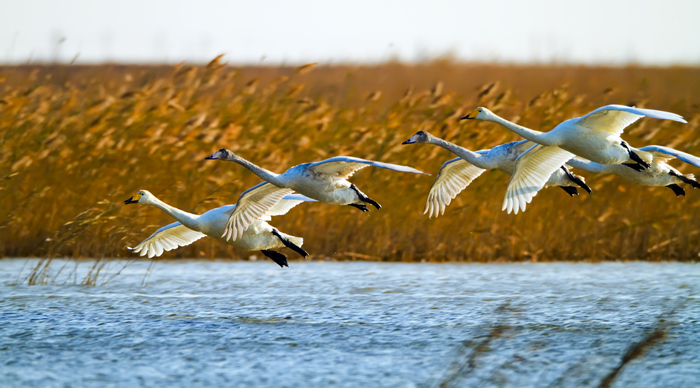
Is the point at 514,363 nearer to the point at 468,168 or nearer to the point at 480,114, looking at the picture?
the point at 480,114

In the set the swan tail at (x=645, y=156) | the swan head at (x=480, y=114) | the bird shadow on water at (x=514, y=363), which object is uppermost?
the swan head at (x=480, y=114)

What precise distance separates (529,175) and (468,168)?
55.6 inches

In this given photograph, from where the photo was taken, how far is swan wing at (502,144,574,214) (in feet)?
26.9

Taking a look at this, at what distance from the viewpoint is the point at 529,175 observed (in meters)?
8.36

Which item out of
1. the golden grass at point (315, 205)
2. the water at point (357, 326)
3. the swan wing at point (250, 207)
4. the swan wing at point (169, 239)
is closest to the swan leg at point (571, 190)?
the water at point (357, 326)

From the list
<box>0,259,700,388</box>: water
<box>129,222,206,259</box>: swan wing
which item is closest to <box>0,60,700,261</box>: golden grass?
<box>0,259,700,388</box>: water

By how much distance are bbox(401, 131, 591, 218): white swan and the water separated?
1.13 metres

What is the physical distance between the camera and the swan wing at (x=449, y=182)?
9.31 metres

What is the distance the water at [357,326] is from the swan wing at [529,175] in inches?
45.0

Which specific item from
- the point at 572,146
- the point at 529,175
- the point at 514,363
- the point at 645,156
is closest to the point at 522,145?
the point at 529,175

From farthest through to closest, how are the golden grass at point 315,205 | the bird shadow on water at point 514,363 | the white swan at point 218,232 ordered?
the golden grass at point 315,205 < the white swan at point 218,232 < the bird shadow on water at point 514,363

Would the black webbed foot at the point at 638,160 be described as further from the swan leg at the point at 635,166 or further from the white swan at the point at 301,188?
the white swan at the point at 301,188

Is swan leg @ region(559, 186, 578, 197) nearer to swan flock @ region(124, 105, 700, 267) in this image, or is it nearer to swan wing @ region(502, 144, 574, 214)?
swan flock @ region(124, 105, 700, 267)

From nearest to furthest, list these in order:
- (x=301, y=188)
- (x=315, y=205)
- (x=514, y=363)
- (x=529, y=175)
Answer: (x=514, y=363)
(x=301, y=188)
(x=529, y=175)
(x=315, y=205)
